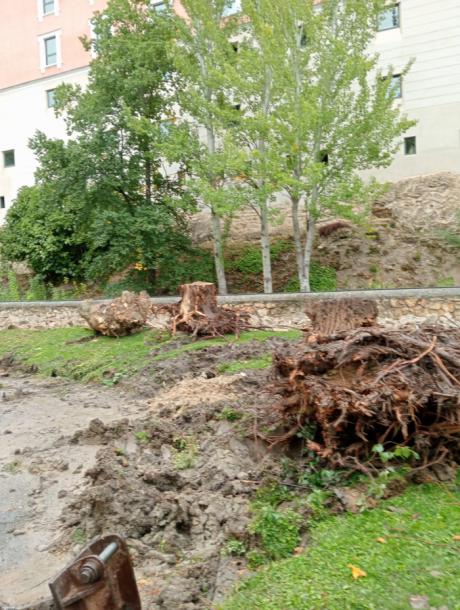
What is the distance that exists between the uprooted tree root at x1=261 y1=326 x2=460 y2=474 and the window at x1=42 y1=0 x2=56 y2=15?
3815 cm

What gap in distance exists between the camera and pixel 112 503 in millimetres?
5031

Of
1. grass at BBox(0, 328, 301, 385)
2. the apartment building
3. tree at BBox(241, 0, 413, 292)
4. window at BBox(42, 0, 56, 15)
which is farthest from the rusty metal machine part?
window at BBox(42, 0, 56, 15)

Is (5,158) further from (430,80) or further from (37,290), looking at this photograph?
(430,80)

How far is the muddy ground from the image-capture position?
4.29 meters

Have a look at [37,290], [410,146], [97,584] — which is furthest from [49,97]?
[97,584]

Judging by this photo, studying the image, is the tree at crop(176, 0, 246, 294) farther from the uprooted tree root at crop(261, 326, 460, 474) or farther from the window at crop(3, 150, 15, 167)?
the window at crop(3, 150, 15, 167)

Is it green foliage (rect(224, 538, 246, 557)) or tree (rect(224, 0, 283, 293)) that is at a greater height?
tree (rect(224, 0, 283, 293))

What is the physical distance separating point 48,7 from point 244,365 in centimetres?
3536

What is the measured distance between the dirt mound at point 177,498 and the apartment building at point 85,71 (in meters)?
20.0

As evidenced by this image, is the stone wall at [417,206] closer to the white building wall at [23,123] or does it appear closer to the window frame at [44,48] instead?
the white building wall at [23,123]

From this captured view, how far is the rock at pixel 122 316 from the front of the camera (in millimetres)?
14133

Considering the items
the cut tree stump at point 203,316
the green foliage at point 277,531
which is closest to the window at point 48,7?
the cut tree stump at point 203,316

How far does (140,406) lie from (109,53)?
16.5m

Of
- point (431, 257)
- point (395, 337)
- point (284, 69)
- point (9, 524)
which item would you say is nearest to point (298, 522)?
point (395, 337)
